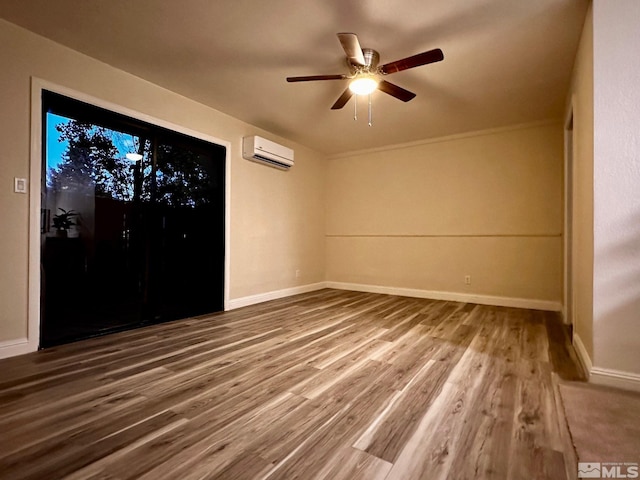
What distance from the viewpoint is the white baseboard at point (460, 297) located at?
4.06 metres

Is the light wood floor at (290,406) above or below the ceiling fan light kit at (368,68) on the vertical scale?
below

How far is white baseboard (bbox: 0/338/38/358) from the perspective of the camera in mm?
2318

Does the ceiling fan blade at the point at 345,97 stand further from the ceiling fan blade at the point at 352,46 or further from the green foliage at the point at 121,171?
the green foliage at the point at 121,171

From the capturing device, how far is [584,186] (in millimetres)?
2305

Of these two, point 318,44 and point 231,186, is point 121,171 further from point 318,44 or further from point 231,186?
point 318,44

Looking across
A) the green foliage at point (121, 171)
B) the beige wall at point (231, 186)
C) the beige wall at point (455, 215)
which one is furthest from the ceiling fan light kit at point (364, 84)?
the beige wall at point (455, 215)

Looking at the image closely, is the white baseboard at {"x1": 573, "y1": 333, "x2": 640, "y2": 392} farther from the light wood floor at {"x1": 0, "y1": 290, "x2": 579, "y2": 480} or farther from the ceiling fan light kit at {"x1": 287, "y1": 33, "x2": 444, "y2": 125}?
the ceiling fan light kit at {"x1": 287, "y1": 33, "x2": 444, "y2": 125}

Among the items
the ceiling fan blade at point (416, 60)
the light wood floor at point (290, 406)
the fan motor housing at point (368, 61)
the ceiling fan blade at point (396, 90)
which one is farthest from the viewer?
the ceiling fan blade at point (396, 90)

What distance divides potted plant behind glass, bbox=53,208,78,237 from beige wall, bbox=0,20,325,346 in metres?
0.24

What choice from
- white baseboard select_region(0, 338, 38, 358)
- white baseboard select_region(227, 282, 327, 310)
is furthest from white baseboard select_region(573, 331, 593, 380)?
white baseboard select_region(0, 338, 38, 358)

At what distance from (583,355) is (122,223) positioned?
162 inches

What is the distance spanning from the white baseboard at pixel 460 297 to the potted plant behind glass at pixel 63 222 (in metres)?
4.17

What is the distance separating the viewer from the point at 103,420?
1.51 m

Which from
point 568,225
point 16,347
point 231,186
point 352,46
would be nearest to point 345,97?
point 352,46
